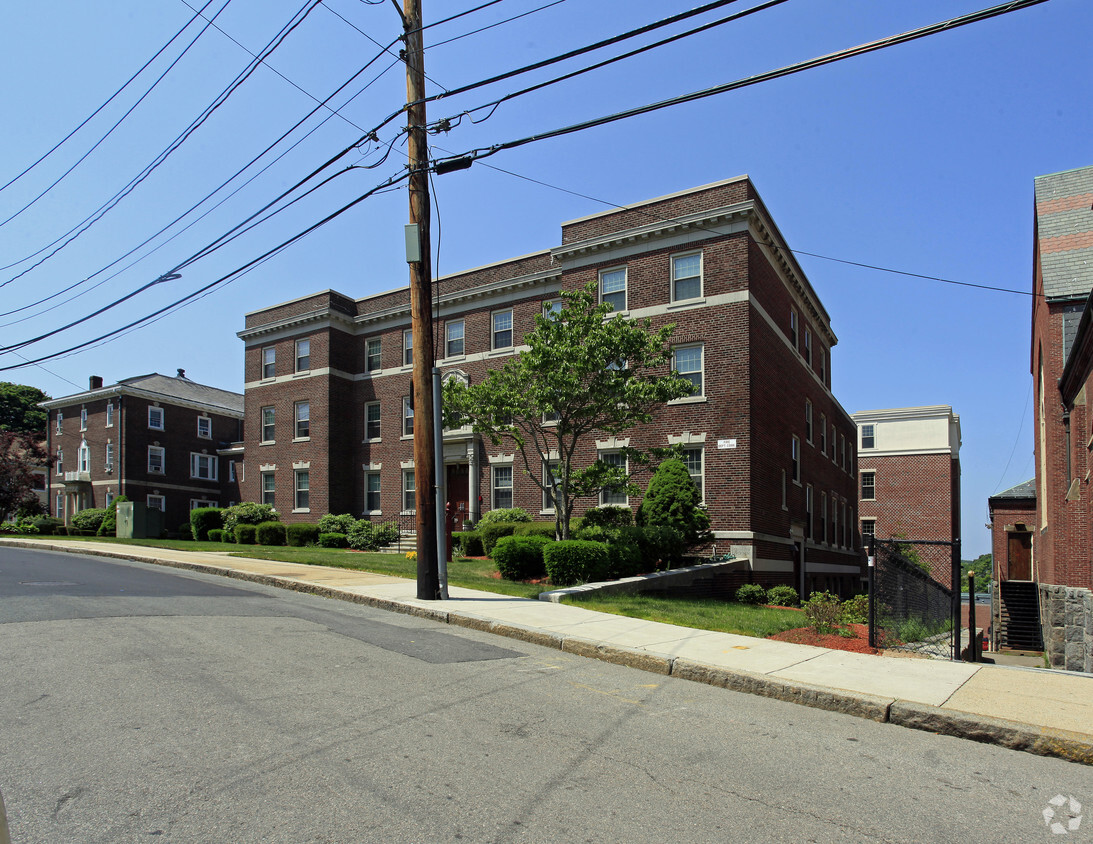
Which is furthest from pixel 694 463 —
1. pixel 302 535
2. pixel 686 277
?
pixel 302 535

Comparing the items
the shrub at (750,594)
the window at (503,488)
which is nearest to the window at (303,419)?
the window at (503,488)

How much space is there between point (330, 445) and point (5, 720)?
91.2 feet

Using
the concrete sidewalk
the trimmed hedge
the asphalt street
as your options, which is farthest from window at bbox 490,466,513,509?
the asphalt street

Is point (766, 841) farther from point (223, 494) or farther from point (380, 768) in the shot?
point (223, 494)

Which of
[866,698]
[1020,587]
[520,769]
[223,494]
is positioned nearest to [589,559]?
[866,698]

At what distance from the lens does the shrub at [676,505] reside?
20203mm

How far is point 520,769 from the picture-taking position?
4789 mm

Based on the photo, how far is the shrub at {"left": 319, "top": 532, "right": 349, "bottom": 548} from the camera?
29.0m

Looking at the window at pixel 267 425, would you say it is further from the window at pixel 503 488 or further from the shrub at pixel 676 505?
the shrub at pixel 676 505

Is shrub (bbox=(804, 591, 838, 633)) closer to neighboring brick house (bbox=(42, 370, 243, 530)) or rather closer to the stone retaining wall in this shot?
the stone retaining wall

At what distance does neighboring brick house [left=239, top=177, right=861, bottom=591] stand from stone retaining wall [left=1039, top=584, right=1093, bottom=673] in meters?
7.10

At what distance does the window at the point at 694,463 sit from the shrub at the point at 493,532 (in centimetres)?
570

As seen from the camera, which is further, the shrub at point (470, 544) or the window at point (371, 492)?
the window at point (371, 492)

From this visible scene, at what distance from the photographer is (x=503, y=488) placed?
2800 cm
